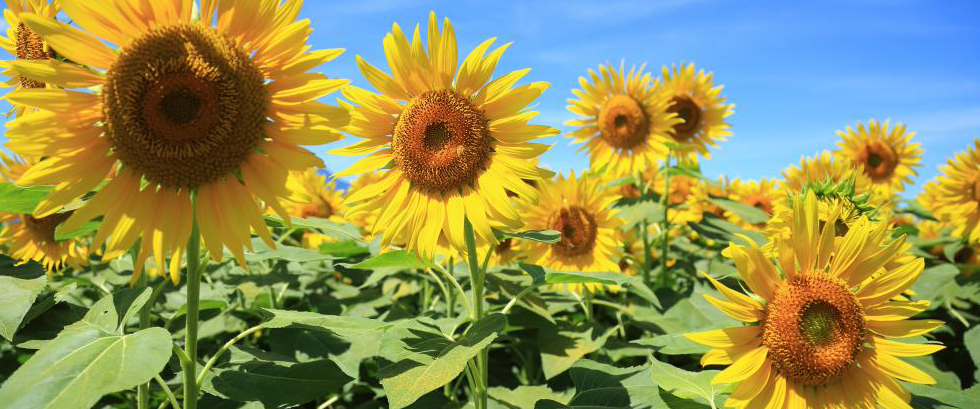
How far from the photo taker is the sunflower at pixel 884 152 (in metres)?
7.50

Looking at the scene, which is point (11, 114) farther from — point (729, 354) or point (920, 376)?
point (920, 376)

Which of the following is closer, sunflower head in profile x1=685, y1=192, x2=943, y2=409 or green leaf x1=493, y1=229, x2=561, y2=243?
sunflower head in profile x1=685, y1=192, x2=943, y2=409

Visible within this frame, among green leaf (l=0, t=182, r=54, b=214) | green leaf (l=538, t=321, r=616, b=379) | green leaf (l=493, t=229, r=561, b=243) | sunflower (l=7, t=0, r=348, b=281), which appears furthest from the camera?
green leaf (l=538, t=321, r=616, b=379)

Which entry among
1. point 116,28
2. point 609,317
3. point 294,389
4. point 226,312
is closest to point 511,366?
point 609,317

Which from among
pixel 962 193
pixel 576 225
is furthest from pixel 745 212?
pixel 962 193

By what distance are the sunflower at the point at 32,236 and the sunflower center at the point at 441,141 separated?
7.23 ft

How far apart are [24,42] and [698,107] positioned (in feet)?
15.9

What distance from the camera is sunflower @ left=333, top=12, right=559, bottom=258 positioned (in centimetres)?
248

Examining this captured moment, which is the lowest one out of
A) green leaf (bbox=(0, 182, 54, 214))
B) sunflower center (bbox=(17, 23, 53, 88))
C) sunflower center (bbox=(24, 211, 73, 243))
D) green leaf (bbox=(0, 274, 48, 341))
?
green leaf (bbox=(0, 274, 48, 341))

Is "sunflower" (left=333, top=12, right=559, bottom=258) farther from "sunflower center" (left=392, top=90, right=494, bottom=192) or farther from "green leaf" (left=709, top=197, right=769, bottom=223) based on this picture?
"green leaf" (left=709, top=197, right=769, bottom=223)

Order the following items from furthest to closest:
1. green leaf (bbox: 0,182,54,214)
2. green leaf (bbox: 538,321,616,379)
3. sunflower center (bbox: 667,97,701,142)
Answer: sunflower center (bbox: 667,97,701,142)
green leaf (bbox: 538,321,616,379)
green leaf (bbox: 0,182,54,214)

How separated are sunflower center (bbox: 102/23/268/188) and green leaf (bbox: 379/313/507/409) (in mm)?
840

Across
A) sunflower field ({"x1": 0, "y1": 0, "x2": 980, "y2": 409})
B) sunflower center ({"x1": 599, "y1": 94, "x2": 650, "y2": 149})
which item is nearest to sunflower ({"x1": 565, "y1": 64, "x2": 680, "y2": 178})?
sunflower center ({"x1": 599, "y1": 94, "x2": 650, "y2": 149})

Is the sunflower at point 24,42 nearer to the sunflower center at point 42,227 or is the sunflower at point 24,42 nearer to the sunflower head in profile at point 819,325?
the sunflower center at point 42,227
